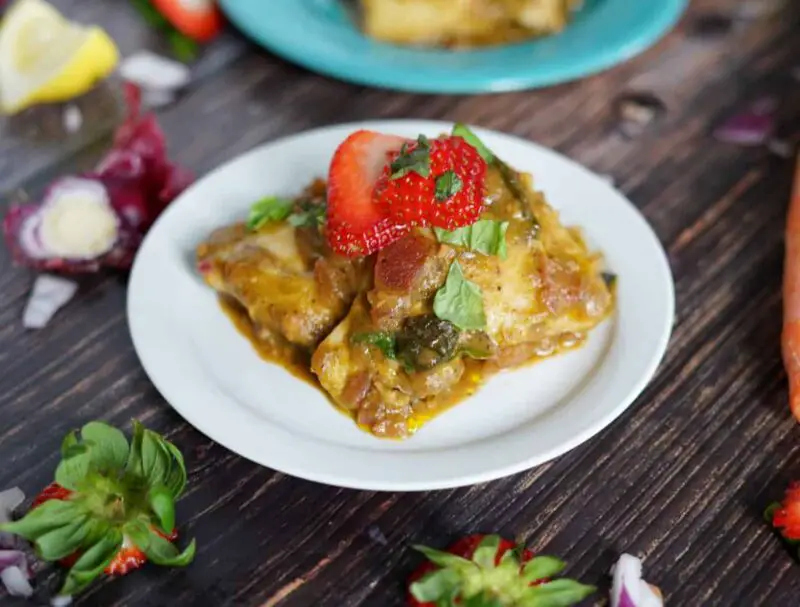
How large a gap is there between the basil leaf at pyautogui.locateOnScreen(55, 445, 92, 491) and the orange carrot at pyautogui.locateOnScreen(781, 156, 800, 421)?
1509mm

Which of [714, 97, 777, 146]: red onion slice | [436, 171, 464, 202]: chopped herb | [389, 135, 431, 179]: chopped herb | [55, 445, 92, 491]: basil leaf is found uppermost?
[389, 135, 431, 179]: chopped herb

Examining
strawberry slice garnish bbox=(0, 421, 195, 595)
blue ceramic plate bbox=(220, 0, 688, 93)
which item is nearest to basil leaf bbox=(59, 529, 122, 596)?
strawberry slice garnish bbox=(0, 421, 195, 595)

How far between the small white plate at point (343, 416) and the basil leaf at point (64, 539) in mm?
308

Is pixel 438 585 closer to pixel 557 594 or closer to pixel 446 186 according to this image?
pixel 557 594

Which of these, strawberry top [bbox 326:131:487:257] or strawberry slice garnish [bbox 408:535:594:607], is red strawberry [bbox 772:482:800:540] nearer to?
strawberry slice garnish [bbox 408:535:594:607]

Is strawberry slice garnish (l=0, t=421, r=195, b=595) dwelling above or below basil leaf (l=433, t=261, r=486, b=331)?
below

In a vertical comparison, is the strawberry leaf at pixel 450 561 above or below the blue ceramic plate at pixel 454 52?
below

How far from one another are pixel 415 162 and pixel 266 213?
1.52 ft

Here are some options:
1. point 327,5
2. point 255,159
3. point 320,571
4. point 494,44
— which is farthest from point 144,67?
point 320,571

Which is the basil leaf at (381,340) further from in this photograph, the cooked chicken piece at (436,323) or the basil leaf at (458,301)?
the basil leaf at (458,301)

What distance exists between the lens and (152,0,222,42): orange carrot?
3.39 metres

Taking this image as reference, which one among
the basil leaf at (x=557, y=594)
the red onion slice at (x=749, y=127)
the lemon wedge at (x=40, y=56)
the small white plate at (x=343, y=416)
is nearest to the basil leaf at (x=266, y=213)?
the small white plate at (x=343, y=416)

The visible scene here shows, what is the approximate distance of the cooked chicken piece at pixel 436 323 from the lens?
2066mm

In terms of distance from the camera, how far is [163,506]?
1.82 metres
